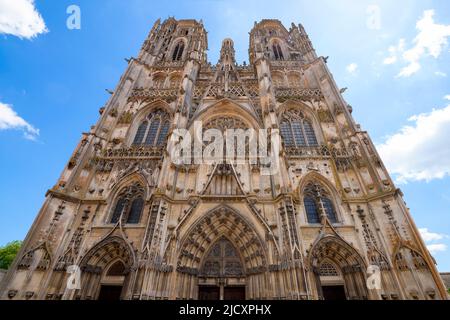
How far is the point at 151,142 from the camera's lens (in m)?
15.9

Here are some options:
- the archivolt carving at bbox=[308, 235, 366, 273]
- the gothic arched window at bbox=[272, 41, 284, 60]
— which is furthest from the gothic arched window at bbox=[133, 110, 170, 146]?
the gothic arched window at bbox=[272, 41, 284, 60]

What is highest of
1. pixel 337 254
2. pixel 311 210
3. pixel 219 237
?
pixel 311 210

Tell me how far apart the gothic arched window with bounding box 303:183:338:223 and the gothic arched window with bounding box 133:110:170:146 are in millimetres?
10606

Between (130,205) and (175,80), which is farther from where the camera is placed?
(175,80)

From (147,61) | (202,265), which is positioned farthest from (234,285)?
(147,61)

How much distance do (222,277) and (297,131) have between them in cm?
1162

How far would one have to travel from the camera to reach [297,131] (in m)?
16.4

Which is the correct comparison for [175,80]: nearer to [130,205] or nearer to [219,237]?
[130,205]

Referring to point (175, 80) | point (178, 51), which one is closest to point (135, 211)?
point (175, 80)

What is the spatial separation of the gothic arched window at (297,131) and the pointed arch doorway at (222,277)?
880 centimetres

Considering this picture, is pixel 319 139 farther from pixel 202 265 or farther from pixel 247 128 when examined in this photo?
pixel 202 265
